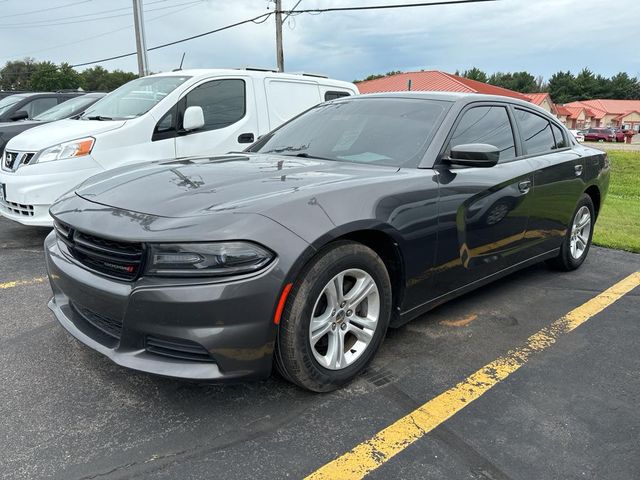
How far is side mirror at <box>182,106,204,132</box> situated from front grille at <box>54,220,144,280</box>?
11.0 ft

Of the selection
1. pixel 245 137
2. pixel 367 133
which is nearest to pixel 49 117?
pixel 245 137

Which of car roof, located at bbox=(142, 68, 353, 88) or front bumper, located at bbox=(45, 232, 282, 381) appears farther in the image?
car roof, located at bbox=(142, 68, 353, 88)

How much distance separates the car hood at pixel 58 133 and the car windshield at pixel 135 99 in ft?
0.93

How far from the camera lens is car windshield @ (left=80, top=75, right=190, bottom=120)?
586cm

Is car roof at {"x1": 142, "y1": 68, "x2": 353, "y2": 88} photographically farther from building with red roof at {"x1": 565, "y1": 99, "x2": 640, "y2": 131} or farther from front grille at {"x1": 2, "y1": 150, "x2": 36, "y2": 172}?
building with red roof at {"x1": 565, "y1": 99, "x2": 640, "y2": 131}

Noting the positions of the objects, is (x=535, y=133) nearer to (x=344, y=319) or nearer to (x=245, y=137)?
(x=344, y=319)

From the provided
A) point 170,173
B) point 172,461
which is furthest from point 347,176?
point 172,461

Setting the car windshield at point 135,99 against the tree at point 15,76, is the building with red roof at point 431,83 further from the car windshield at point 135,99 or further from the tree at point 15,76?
the tree at point 15,76

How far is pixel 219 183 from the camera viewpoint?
8.67 ft

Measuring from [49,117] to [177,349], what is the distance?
7637 mm

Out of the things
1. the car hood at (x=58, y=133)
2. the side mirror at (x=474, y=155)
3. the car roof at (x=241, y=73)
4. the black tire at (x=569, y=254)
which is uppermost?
the car roof at (x=241, y=73)

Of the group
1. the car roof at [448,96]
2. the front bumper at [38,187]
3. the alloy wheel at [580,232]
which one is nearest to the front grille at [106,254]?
the car roof at [448,96]

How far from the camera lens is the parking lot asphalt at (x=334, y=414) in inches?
84.2

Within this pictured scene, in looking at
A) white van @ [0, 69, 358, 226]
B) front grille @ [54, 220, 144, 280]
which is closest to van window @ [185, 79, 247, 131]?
white van @ [0, 69, 358, 226]
